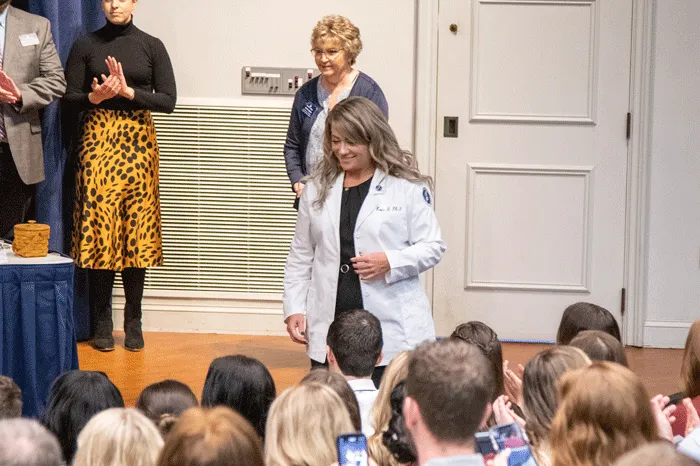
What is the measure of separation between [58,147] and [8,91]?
2.09 ft

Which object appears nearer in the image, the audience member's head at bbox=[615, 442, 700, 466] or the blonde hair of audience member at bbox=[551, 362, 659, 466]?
the audience member's head at bbox=[615, 442, 700, 466]

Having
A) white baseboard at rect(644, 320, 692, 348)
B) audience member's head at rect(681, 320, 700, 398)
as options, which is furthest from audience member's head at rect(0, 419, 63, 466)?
white baseboard at rect(644, 320, 692, 348)

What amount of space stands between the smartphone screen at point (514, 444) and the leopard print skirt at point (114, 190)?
12.9 ft

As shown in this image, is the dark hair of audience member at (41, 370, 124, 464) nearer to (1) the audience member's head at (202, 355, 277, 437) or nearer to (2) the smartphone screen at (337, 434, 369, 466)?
(1) the audience member's head at (202, 355, 277, 437)

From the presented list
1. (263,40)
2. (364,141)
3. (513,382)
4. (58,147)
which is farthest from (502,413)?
(263,40)

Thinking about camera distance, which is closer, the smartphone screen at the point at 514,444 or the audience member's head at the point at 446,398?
the audience member's head at the point at 446,398

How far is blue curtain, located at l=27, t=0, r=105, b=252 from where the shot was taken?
5863 millimetres

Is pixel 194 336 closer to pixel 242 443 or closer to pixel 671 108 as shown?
pixel 671 108

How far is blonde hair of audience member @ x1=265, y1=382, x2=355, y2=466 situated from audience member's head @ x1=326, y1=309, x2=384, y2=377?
94 centimetres

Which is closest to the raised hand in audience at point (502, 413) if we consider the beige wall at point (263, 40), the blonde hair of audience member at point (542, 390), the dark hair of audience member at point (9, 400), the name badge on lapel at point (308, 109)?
the blonde hair of audience member at point (542, 390)

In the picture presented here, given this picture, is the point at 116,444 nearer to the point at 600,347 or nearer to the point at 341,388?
the point at 341,388

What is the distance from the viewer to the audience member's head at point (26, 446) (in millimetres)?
1936

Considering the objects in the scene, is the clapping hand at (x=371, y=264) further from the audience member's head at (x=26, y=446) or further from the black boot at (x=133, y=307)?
the black boot at (x=133, y=307)

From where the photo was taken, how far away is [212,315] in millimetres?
6605
